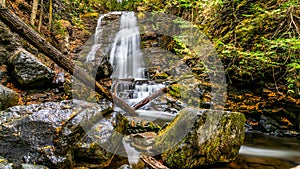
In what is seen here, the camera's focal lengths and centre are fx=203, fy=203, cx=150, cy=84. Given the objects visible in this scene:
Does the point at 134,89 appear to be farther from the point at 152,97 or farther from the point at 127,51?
the point at 127,51

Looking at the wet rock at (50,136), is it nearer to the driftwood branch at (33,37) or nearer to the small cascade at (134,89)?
the driftwood branch at (33,37)

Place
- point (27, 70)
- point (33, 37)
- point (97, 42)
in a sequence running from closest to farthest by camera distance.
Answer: point (33, 37)
point (27, 70)
point (97, 42)

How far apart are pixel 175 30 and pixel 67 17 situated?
281 inches

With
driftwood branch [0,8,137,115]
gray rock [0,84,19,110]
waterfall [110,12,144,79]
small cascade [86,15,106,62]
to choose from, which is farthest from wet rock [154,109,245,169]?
small cascade [86,15,106,62]

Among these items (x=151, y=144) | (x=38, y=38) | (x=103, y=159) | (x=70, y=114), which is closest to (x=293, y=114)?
(x=151, y=144)

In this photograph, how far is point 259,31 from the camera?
5789mm

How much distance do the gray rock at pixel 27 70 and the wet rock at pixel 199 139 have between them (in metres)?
3.99

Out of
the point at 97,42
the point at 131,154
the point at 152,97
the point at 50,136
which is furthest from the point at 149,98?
the point at 97,42

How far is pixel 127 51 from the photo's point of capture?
1228 cm

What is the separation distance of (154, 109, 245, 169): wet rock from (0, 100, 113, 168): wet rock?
0.95 metres

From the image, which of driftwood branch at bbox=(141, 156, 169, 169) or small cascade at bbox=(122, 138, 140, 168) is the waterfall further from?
driftwood branch at bbox=(141, 156, 169, 169)

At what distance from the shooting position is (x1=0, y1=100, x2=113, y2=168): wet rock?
2541 millimetres

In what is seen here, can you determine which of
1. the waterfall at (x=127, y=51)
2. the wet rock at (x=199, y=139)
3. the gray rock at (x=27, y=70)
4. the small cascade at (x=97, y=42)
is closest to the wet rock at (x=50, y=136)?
the wet rock at (x=199, y=139)

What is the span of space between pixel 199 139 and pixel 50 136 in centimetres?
210
